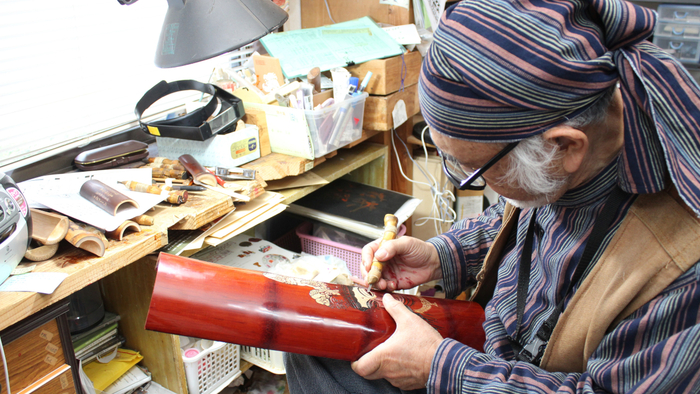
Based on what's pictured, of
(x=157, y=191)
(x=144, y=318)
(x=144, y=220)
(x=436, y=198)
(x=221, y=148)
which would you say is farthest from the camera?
(x=436, y=198)

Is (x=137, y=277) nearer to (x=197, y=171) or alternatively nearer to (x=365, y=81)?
(x=197, y=171)

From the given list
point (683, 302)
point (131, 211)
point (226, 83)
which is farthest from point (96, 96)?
point (683, 302)

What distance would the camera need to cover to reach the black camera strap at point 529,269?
84 centimetres

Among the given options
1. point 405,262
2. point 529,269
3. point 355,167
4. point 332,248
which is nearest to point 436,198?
point 355,167

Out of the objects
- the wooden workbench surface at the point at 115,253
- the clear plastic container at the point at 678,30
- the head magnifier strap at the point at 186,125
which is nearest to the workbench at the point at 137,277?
the wooden workbench surface at the point at 115,253

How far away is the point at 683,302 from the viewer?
69 cm

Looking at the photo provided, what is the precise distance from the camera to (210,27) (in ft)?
3.52

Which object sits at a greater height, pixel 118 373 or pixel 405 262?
pixel 405 262

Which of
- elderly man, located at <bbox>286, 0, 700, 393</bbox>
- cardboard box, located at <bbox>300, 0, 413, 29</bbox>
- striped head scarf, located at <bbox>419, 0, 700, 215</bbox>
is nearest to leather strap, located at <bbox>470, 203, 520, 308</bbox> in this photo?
elderly man, located at <bbox>286, 0, 700, 393</bbox>

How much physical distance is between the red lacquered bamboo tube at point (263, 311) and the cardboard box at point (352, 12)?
5.18 ft

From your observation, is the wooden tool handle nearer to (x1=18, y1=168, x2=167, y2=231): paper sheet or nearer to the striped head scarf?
(x1=18, y1=168, x2=167, y2=231): paper sheet

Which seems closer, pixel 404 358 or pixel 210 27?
pixel 404 358

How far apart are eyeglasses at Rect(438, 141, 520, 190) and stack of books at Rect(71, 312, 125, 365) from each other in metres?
1.14

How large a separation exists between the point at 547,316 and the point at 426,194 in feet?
5.00
